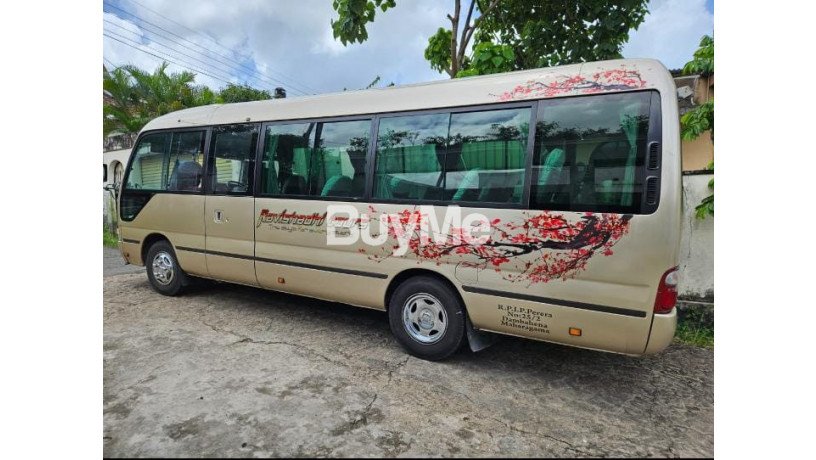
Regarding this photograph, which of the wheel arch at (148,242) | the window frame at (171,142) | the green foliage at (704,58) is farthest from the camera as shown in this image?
the wheel arch at (148,242)

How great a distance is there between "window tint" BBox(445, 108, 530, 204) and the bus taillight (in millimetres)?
1045

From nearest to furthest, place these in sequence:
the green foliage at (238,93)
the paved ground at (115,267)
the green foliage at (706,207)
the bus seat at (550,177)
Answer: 1. the bus seat at (550,177)
2. the green foliage at (706,207)
3. the paved ground at (115,267)
4. the green foliage at (238,93)

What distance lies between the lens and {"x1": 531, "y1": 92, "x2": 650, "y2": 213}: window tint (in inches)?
115

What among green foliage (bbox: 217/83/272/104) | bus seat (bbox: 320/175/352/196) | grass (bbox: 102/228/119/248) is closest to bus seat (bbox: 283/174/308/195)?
bus seat (bbox: 320/175/352/196)

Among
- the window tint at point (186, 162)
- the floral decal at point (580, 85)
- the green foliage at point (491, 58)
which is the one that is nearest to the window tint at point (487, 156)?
the floral decal at point (580, 85)

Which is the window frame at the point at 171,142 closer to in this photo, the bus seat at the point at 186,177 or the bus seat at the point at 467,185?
the bus seat at the point at 186,177

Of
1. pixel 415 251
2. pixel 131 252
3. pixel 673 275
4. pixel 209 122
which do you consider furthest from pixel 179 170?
pixel 673 275

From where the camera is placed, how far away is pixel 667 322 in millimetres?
2854

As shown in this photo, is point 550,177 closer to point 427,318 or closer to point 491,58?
point 427,318

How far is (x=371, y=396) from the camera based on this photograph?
3111 millimetres

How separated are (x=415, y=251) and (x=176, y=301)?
3.37 meters

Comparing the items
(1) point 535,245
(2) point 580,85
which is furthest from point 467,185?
(2) point 580,85

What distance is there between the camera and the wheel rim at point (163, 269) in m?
5.53

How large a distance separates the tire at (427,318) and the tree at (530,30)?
3.52m
